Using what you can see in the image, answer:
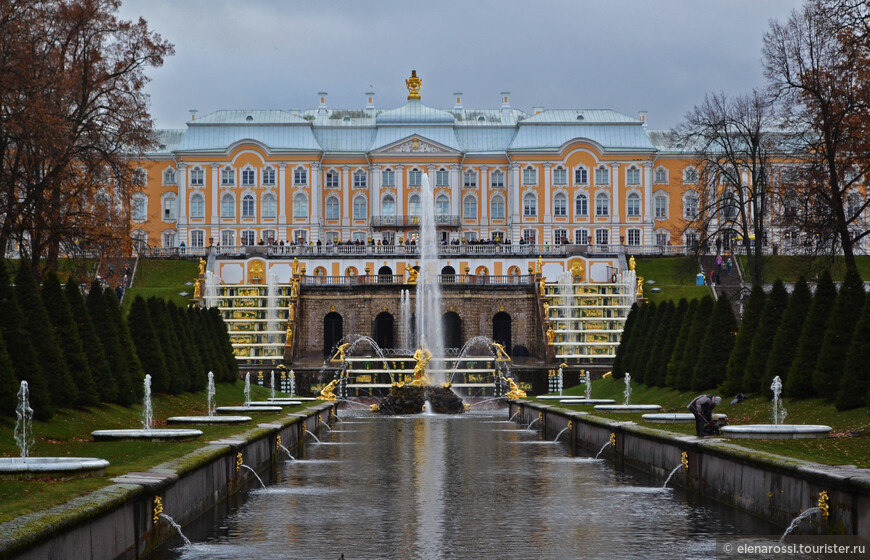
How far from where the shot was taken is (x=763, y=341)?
89.6ft

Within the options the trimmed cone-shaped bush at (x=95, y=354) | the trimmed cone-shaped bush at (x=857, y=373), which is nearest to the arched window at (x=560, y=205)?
the trimmed cone-shaped bush at (x=95, y=354)

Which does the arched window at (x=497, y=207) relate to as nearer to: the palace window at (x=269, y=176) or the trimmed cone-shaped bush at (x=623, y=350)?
the palace window at (x=269, y=176)

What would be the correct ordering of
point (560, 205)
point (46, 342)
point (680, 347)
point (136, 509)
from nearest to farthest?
point (136, 509) < point (46, 342) < point (680, 347) < point (560, 205)

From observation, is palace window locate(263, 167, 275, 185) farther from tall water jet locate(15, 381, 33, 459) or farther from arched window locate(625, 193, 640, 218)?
tall water jet locate(15, 381, 33, 459)

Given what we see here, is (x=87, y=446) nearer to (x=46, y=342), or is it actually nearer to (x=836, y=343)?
(x=46, y=342)

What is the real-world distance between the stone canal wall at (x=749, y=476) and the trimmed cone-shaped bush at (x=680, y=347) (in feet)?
32.1

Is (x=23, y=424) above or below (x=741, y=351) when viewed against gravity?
below

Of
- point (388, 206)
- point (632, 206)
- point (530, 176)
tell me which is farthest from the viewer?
point (388, 206)

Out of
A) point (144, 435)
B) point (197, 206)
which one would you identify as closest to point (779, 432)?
point (144, 435)

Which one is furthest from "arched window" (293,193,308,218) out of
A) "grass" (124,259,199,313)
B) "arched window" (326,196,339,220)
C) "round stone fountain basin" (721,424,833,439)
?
"round stone fountain basin" (721,424,833,439)

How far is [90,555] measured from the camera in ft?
35.3

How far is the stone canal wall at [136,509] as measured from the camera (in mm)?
9625

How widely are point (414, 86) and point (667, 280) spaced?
37.4 metres

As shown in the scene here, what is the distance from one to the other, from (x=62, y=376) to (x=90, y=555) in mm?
11480
